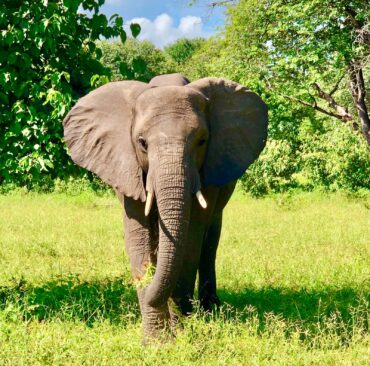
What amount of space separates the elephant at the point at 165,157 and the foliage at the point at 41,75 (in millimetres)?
663

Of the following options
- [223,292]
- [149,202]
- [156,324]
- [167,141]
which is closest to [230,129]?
[167,141]

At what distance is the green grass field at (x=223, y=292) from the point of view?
16.8 feet

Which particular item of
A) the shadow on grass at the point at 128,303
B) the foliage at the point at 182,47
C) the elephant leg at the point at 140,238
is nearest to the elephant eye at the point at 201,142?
the elephant leg at the point at 140,238

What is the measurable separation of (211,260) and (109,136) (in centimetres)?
234

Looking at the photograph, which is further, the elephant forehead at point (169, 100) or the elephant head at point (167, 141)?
the elephant forehead at point (169, 100)

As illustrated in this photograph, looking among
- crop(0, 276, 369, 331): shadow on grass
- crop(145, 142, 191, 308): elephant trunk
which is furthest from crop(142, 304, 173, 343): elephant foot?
crop(0, 276, 369, 331): shadow on grass

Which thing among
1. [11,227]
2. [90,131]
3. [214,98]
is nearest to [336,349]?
[214,98]

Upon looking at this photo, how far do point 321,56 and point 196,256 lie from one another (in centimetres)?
A: 1243

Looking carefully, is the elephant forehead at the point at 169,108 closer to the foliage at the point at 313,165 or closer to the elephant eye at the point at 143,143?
the elephant eye at the point at 143,143

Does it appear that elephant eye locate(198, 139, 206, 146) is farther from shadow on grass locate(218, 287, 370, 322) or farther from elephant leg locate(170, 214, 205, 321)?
shadow on grass locate(218, 287, 370, 322)

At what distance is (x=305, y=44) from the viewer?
17.6 meters

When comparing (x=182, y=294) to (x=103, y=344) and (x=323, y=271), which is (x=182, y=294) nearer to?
(x=103, y=344)

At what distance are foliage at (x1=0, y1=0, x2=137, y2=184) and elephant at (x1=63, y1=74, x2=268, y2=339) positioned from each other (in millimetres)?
663

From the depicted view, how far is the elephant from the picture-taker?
503cm
